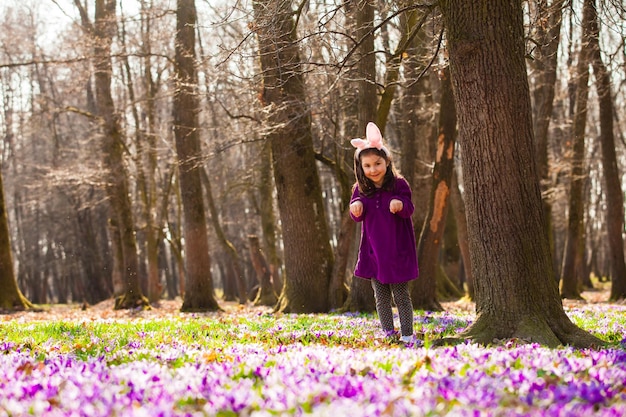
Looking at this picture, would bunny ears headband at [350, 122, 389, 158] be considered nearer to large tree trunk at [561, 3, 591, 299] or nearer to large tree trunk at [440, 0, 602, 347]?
large tree trunk at [440, 0, 602, 347]

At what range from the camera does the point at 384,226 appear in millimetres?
6848

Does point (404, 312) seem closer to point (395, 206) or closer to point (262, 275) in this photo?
point (395, 206)

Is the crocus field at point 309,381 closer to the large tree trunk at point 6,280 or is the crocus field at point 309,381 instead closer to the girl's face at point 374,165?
the girl's face at point 374,165

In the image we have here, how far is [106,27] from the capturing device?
22.0 meters

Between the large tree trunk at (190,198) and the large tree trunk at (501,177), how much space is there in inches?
462

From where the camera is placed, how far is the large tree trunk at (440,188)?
13398 mm

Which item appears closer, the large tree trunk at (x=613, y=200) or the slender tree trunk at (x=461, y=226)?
the large tree trunk at (x=613, y=200)

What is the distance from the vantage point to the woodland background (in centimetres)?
1072

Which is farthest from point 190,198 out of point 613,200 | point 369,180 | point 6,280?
point 369,180

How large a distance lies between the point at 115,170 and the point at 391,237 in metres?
17.2

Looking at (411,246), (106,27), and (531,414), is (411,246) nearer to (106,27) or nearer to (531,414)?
(531,414)

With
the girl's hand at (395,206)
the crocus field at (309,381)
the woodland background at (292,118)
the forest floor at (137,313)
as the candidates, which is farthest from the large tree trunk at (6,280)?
the girl's hand at (395,206)

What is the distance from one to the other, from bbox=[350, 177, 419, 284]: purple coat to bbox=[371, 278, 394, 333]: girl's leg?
163mm

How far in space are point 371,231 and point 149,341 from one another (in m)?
2.41
